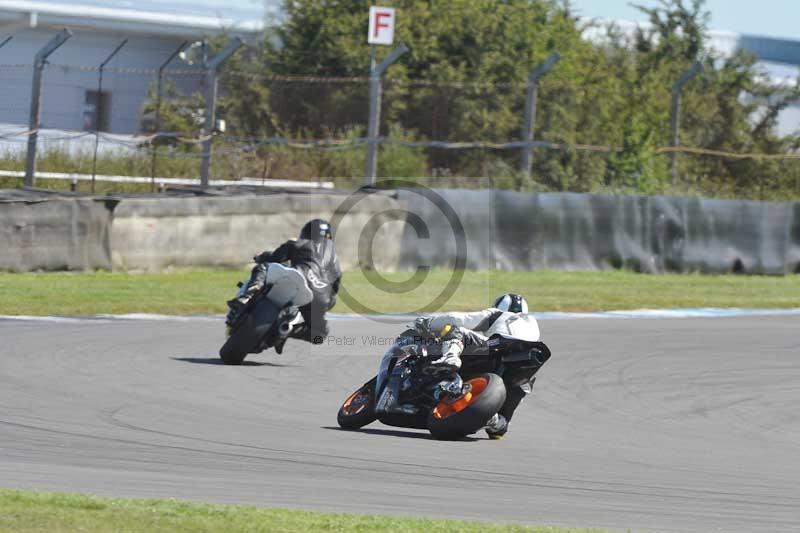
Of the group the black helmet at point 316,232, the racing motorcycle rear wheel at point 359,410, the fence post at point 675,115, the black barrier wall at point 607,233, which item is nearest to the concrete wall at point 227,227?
the black barrier wall at point 607,233

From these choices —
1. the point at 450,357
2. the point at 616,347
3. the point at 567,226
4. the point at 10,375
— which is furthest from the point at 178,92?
the point at 450,357

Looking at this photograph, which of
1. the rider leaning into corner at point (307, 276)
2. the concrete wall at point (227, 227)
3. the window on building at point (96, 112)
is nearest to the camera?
the rider leaning into corner at point (307, 276)

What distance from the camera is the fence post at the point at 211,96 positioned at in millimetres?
20688

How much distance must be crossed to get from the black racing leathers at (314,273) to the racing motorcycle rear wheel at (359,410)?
3.17 meters

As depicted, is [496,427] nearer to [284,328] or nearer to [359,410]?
[359,410]

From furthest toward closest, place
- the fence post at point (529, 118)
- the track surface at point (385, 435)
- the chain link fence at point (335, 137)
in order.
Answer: the fence post at point (529, 118) < the chain link fence at point (335, 137) < the track surface at point (385, 435)

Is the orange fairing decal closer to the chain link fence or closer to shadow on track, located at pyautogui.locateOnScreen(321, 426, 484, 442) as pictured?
shadow on track, located at pyautogui.locateOnScreen(321, 426, 484, 442)

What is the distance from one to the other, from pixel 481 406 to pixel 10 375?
3.94m

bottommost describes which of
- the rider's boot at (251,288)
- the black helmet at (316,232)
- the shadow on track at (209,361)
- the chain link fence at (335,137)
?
the shadow on track at (209,361)

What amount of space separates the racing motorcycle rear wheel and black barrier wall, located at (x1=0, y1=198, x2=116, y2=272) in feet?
29.9

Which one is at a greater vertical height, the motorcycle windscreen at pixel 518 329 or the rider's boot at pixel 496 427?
the motorcycle windscreen at pixel 518 329

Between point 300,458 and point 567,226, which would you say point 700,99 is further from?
point 300,458

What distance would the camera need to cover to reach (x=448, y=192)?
2205 centimetres

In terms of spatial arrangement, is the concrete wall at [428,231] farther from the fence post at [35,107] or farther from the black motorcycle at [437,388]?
the black motorcycle at [437,388]
